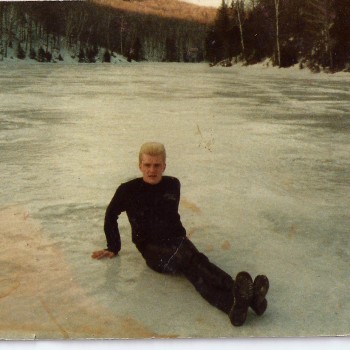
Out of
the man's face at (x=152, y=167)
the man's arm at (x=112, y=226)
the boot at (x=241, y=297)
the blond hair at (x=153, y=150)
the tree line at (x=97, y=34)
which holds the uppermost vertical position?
the tree line at (x=97, y=34)

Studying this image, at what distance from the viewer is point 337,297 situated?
187 cm

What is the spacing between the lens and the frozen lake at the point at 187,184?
1.81m

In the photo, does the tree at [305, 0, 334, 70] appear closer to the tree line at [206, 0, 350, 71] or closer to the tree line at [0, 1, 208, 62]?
the tree line at [206, 0, 350, 71]

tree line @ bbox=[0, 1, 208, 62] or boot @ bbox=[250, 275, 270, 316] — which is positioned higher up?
tree line @ bbox=[0, 1, 208, 62]

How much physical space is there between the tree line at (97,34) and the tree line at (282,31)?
122 mm

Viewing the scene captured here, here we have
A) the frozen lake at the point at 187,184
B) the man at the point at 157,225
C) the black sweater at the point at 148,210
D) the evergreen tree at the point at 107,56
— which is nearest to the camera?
the frozen lake at the point at 187,184

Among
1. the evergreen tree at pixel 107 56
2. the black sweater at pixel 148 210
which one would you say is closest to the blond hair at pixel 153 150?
the black sweater at pixel 148 210

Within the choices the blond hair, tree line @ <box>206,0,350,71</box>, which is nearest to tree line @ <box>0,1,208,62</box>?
tree line @ <box>206,0,350,71</box>

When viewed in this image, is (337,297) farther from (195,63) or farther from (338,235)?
(195,63)

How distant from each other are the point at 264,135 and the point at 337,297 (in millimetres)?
1868

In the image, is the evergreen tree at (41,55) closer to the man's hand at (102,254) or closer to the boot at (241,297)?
the man's hand at (102,254)

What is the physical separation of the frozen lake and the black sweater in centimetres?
13

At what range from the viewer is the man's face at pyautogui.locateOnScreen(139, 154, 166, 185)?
202cm

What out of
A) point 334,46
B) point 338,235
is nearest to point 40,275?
point 338,235
